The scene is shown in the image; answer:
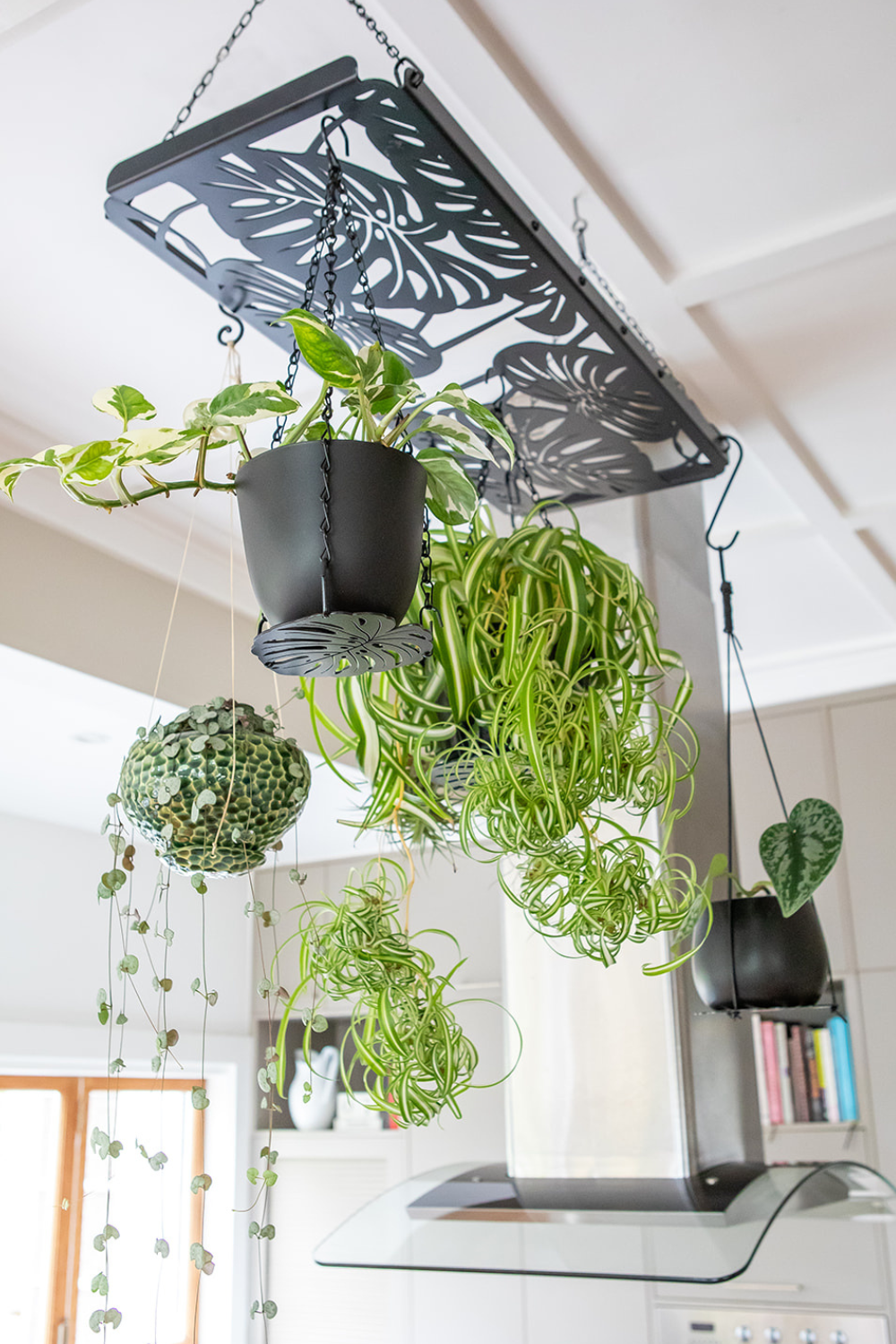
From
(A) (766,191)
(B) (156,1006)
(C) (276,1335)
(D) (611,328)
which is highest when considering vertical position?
(A) (766,191)

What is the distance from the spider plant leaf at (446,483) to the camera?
2.82 ft

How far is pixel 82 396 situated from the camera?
6.01 feet

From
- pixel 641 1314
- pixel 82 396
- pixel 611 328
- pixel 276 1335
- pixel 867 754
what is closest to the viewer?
pixel 611 328

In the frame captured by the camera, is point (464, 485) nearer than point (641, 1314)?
Yes

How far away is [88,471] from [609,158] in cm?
80

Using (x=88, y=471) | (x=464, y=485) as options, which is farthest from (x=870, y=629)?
(x=88, y=471)

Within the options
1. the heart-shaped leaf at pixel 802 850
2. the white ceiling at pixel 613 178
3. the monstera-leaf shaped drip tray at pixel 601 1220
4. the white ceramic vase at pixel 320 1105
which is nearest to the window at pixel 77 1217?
the white ceramic vase at pixel 320 1105

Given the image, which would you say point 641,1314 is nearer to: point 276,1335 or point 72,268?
point 276,1335

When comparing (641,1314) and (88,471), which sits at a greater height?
(88,471)

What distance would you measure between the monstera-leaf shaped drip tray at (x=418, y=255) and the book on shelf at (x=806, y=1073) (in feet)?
5.96

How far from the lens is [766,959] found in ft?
4.29

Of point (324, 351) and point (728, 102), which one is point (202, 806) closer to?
point (324, 351)

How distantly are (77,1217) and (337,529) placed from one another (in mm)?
3078

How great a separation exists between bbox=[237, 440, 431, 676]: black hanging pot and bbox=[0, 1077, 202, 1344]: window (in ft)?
8.38
